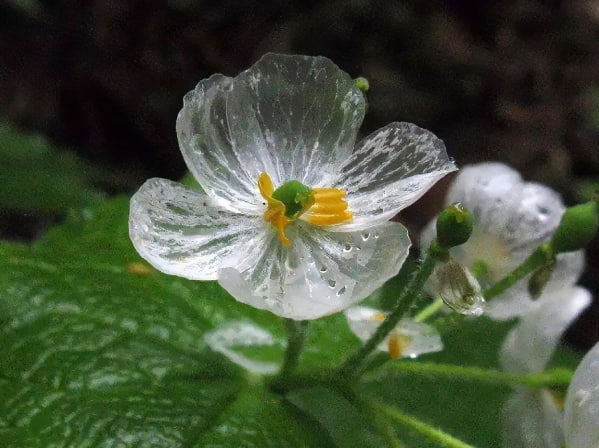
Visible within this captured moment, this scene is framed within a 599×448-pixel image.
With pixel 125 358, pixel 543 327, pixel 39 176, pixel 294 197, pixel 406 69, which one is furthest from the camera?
pixel 406 69

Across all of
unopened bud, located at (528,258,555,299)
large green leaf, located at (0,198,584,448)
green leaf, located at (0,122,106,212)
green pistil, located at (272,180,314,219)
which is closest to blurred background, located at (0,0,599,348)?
green leaf, located at (0,122,106,212)

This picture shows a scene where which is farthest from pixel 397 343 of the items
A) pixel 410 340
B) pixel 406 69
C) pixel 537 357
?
pixel 406 69

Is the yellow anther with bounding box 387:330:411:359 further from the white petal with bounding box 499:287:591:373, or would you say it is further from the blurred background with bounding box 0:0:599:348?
the blurred background with bounding box 0:0:599:348

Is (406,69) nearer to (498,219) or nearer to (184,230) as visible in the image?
(498,219)

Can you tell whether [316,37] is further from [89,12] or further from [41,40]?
[41,40]

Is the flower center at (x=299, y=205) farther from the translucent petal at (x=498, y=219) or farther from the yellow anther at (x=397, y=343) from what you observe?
the translucent petal at (x=498, y=219)
